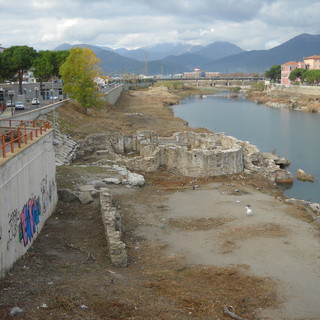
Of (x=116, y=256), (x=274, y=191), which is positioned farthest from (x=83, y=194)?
(x=274, y=191)

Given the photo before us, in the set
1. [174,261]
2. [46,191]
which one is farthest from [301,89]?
[174,261]

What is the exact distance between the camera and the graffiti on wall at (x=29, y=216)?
14656 mm

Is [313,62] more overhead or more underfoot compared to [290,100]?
more overhead

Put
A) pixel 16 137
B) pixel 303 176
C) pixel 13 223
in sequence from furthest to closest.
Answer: pixel 303 176, pixel 16 137, pixel 13 223

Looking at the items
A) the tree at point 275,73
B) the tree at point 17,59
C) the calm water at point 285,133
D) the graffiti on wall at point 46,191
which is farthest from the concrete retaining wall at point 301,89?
the graffiti on wall at point 46,191

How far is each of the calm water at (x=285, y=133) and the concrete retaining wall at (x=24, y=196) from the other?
816 inches

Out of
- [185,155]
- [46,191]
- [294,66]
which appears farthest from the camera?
[294,66]

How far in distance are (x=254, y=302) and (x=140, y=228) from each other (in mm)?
9016

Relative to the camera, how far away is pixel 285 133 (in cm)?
6650

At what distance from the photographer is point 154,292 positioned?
14125 millimetres

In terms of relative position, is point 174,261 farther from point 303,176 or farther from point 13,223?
point 303,176

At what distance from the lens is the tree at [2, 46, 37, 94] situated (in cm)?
6431

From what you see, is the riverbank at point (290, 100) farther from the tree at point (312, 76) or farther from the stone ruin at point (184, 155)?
the stone ruin at point (184, 155)

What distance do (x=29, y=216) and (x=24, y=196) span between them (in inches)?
42.2
